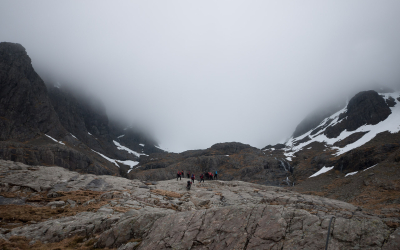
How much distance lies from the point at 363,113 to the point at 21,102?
253 m

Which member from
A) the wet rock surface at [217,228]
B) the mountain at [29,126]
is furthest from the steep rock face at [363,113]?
the mountain at [29,126]

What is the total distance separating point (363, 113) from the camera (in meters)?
135

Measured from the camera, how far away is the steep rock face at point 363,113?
12450cm

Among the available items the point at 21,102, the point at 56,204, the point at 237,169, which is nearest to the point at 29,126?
the point at 21,102

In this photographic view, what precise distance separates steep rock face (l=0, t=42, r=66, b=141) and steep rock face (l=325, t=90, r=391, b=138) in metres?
222

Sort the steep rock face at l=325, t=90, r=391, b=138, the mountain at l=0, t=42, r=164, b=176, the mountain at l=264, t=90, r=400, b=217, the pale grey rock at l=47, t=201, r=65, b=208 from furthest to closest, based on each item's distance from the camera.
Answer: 1. the steep rock face at l=325, t=90, r=391, b=138
2. the mountain at l=0, t=42, r=164, b=176
3. the mountain at l=264, t=90, r=400, b=217
4. the pale grey rock at l=47, t=201, r=65, b=208

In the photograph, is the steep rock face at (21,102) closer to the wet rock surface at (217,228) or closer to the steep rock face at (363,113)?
the wet rock surface at (217,228)

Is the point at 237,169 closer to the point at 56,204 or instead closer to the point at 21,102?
the point at 56,204

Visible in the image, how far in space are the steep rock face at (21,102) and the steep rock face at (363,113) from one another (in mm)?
221647

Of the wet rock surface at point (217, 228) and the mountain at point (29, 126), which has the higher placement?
the mountain at point (29, 126)

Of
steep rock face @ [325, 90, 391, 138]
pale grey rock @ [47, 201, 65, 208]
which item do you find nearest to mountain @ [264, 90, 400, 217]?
steep rock face @ [325, 90, 391, 138]

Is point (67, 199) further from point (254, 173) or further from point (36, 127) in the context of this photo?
point (36, 127)

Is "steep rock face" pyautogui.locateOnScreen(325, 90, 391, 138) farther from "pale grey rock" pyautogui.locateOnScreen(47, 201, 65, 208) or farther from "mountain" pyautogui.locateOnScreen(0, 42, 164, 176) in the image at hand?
"mountain" pyautogui.locateOnScreen(0, 42, 164, 176)

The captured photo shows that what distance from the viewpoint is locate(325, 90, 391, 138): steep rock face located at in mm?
124500
